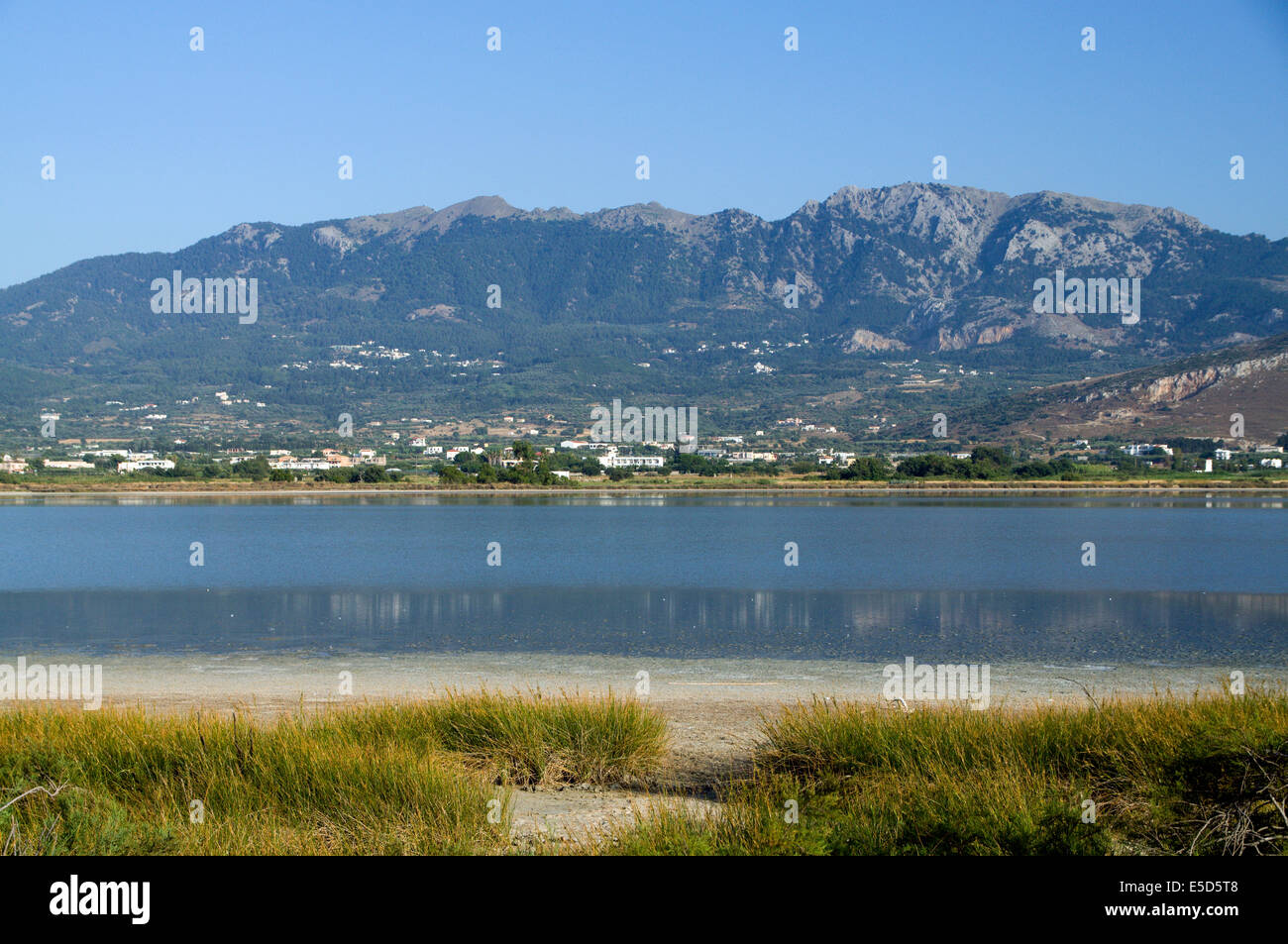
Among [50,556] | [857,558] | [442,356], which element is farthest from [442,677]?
[442,356]

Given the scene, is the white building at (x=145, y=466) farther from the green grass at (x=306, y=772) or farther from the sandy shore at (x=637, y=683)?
the green grass at (x=306, y=772)

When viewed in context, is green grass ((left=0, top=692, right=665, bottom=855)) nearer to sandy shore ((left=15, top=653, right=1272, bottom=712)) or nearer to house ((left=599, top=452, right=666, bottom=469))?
sandy shore ((left=15, top=653, right=1272, bottom=712))

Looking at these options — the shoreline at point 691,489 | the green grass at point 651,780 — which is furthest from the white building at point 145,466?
the green grass at point 651,780

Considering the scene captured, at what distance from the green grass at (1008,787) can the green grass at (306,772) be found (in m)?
1.17

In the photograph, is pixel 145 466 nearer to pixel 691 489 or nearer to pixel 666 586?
pixel 691 489

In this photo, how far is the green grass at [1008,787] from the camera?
19.1 ft

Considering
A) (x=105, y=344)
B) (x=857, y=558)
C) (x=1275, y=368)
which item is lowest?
(x=857, y=558)

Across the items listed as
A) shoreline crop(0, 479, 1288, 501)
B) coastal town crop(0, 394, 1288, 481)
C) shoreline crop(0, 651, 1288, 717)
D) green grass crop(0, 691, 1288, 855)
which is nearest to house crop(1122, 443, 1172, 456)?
coastal town crop(0, 394, 1288, 481)

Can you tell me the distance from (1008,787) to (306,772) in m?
4.37

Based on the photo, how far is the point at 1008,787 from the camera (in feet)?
21.2

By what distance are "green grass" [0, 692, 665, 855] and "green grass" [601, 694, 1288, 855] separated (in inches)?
45.9
